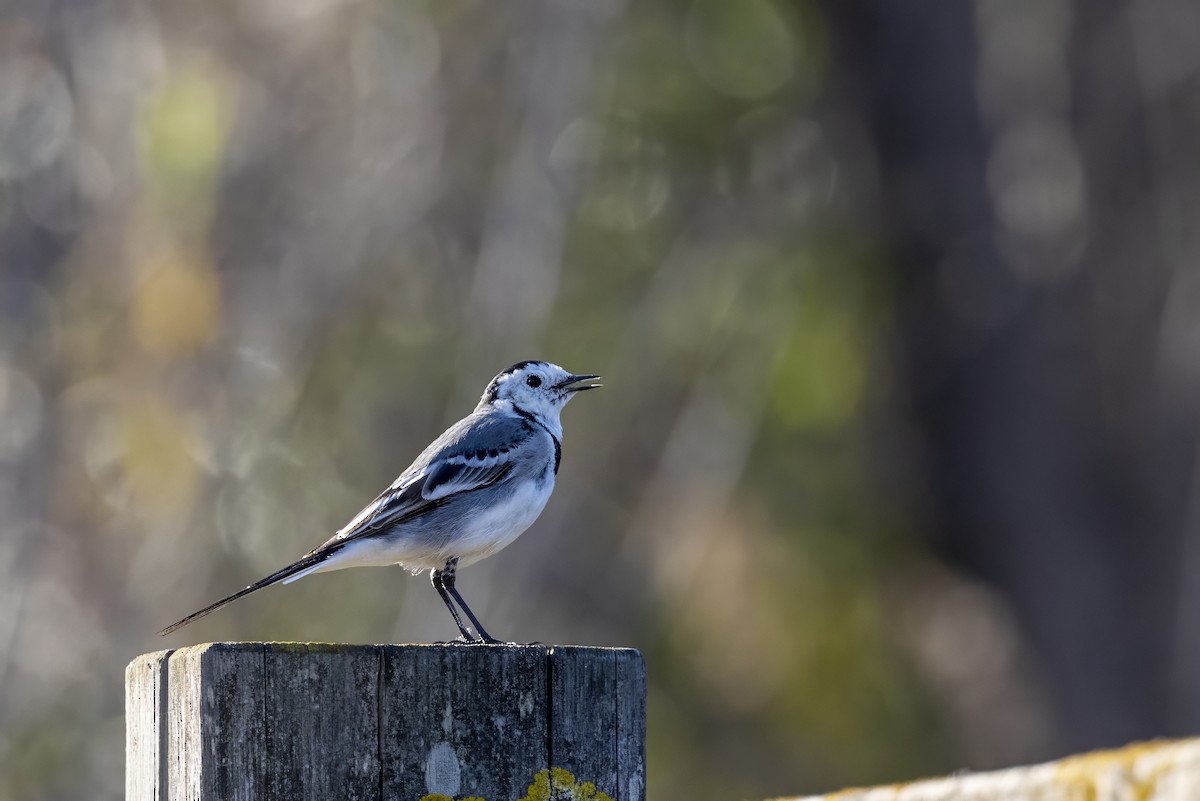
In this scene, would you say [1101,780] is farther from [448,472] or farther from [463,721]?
[448,472]

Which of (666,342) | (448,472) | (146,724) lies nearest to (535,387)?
(448,472)

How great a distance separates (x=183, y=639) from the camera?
14992 millimetres

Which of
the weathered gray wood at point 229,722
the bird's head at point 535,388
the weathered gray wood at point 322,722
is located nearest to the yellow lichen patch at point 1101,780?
the weathered gray wood at point 322,722

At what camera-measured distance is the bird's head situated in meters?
7.40

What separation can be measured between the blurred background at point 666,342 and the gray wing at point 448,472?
6.26 metres

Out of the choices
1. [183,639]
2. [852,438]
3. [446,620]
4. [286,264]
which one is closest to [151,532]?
[183,639]

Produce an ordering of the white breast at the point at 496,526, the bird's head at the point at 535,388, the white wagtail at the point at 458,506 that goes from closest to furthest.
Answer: the white wagtail at the point at 458,506, the white breast at the point at 496,526, the bird's head at the point at 535,388

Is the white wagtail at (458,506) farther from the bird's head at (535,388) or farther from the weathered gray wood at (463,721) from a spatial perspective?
the weathered gray wood at (463,721)

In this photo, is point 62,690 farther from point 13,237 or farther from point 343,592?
point 13,237

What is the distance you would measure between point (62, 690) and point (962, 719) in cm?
800

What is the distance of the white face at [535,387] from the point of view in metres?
7.41

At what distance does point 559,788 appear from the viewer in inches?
130

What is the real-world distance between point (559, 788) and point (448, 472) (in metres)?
3.27

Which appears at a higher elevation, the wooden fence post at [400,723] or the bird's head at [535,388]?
the bird's head at [535,388]
